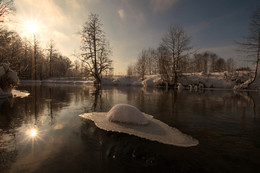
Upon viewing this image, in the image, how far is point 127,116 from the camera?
160 inches

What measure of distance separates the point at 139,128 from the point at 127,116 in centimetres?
59

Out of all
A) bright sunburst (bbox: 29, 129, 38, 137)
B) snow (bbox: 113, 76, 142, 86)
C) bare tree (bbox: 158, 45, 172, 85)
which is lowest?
bright sunburst (bbox: 29, 129, 38, 137)

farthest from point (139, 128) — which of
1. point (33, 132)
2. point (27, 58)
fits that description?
point (27, 58)

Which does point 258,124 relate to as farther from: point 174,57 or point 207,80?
point 207,80

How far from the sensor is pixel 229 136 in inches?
132

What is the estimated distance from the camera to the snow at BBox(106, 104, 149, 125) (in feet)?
13.1

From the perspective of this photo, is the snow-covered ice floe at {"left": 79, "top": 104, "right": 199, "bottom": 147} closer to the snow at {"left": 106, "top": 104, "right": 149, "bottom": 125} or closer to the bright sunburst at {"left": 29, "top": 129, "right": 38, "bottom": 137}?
the snow at {"left": 106, "top": 104, "right": 149, "bottom": 125}

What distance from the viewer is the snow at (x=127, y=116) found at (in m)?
3.99

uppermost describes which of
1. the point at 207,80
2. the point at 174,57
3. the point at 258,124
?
the point at 174,57

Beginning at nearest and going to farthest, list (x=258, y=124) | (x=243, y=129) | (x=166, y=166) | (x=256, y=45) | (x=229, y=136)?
(x=166, y=166), (x=229, y=136), (x=243, y=129), (x=258, y=124), (x=256, y=45)

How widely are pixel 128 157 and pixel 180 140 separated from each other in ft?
4.66

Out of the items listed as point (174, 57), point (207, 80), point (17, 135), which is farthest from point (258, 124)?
point (207, 80)

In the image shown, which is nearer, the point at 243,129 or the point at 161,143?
the point at 161,143

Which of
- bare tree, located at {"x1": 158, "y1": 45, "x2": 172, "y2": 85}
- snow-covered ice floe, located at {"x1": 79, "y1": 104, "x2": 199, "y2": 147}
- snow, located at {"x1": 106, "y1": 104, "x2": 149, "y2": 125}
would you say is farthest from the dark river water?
bare tree, located at {"x1": 158, "y1": 45, "x2": 172, "y2": 85}
